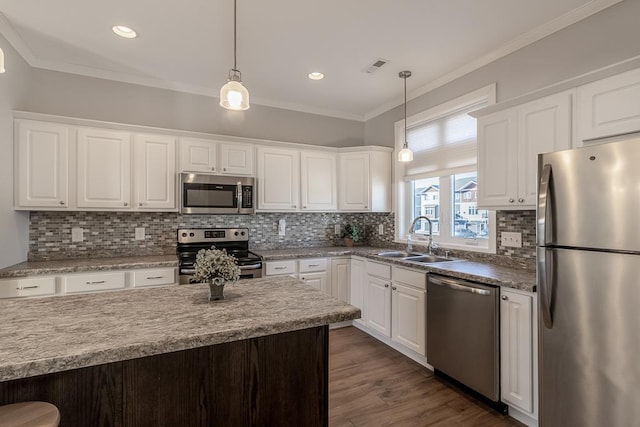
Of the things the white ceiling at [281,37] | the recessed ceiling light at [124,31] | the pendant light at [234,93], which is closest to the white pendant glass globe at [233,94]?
the pendant light at [234,93]

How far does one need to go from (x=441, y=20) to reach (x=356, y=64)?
0.88 metres

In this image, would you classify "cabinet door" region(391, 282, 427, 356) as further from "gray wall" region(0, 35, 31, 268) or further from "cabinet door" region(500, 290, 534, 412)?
"gray wall" region(0, 35, 31, 268)

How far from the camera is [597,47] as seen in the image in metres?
2.16

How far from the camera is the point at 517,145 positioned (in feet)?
7.52

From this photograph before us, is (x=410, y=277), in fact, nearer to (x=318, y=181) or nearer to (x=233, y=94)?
(x=318, y=181)

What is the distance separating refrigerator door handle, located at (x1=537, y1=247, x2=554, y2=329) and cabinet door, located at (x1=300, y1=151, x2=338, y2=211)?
2534 mm

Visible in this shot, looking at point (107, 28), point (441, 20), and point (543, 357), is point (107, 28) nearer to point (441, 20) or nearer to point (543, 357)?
point (441, 20)

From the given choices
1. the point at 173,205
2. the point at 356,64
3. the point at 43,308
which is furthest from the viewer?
the point at 173,205

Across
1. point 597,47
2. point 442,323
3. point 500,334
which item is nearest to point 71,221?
point 442,323

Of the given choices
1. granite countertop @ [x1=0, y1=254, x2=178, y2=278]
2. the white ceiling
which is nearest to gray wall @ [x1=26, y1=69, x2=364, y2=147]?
the white ceiling

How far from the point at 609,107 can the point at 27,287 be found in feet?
13.5

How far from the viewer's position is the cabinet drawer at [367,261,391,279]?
320cm

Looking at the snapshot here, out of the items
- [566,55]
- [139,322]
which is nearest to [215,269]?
[139,322]

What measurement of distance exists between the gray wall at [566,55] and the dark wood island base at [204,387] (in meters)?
2.53
